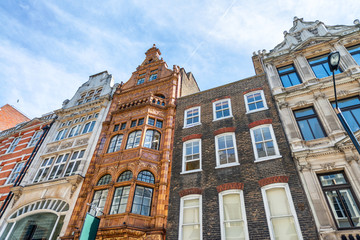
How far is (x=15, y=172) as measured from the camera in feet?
69.9

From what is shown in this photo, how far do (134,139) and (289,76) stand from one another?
12.5 metres

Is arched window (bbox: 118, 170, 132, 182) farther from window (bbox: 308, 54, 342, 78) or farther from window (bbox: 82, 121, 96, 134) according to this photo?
window (bbox: 308, 54, 342, 78)

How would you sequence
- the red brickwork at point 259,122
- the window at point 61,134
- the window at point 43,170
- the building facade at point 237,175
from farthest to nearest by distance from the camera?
the window at point 61,134
the window at point 43,170
the red brickwork at point 259,122
the building facade at point 237,175

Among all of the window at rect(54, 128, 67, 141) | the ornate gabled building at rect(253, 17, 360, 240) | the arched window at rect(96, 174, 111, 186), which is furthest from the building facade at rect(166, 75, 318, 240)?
the window at rect(54, 128, 67, 141)

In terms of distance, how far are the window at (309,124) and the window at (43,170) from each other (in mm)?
20695

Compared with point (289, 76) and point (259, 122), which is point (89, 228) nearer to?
point (259, 122)

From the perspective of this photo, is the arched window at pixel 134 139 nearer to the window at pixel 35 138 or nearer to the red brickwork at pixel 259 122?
the red brickwork at pixel 259 122

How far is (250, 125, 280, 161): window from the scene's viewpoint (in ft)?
40.6

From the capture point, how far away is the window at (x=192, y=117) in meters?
16.7

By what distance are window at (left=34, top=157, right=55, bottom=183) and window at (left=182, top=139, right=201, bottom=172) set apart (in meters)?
13.2

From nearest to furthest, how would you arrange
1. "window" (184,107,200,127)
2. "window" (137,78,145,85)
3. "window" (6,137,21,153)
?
"window" (184,107,200,127) < "window" (137,78,145,85) < "window" (6,137,21,153)

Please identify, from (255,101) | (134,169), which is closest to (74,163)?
(134,169)

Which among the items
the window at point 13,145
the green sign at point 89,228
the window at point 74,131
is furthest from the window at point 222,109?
the window at point 13,145

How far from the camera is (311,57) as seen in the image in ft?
52.0
